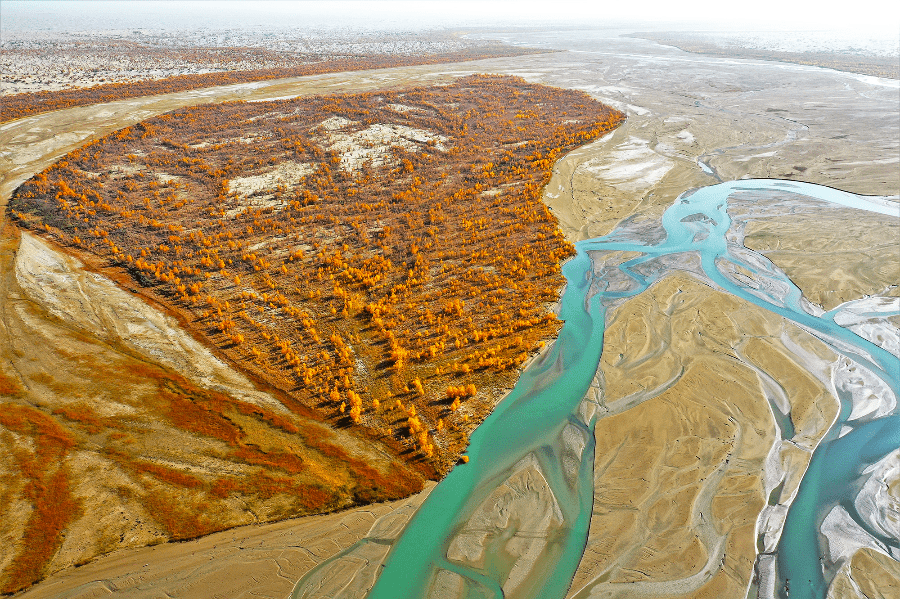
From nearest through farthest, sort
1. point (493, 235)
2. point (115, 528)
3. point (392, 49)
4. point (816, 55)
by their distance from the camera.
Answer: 1. point (115, 528)
2. point (493, 235)
3. point (816, 55)
4. point (392, 49)

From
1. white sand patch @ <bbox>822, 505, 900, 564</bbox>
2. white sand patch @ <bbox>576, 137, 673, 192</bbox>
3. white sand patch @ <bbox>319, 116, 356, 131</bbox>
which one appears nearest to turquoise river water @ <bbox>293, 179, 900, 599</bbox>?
white sand patch @ <bbox>822, 505, 900, 564</bbox>

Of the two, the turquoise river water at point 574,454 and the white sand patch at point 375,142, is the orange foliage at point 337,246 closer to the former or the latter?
the white sand patch at point 375,142

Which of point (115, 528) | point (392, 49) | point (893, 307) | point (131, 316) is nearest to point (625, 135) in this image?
point (893, 307)

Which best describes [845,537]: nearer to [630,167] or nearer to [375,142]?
[630,167]

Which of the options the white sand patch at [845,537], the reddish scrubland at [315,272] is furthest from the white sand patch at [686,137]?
the white sand patch at [845,537]

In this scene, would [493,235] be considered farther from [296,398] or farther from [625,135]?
[625,135]
